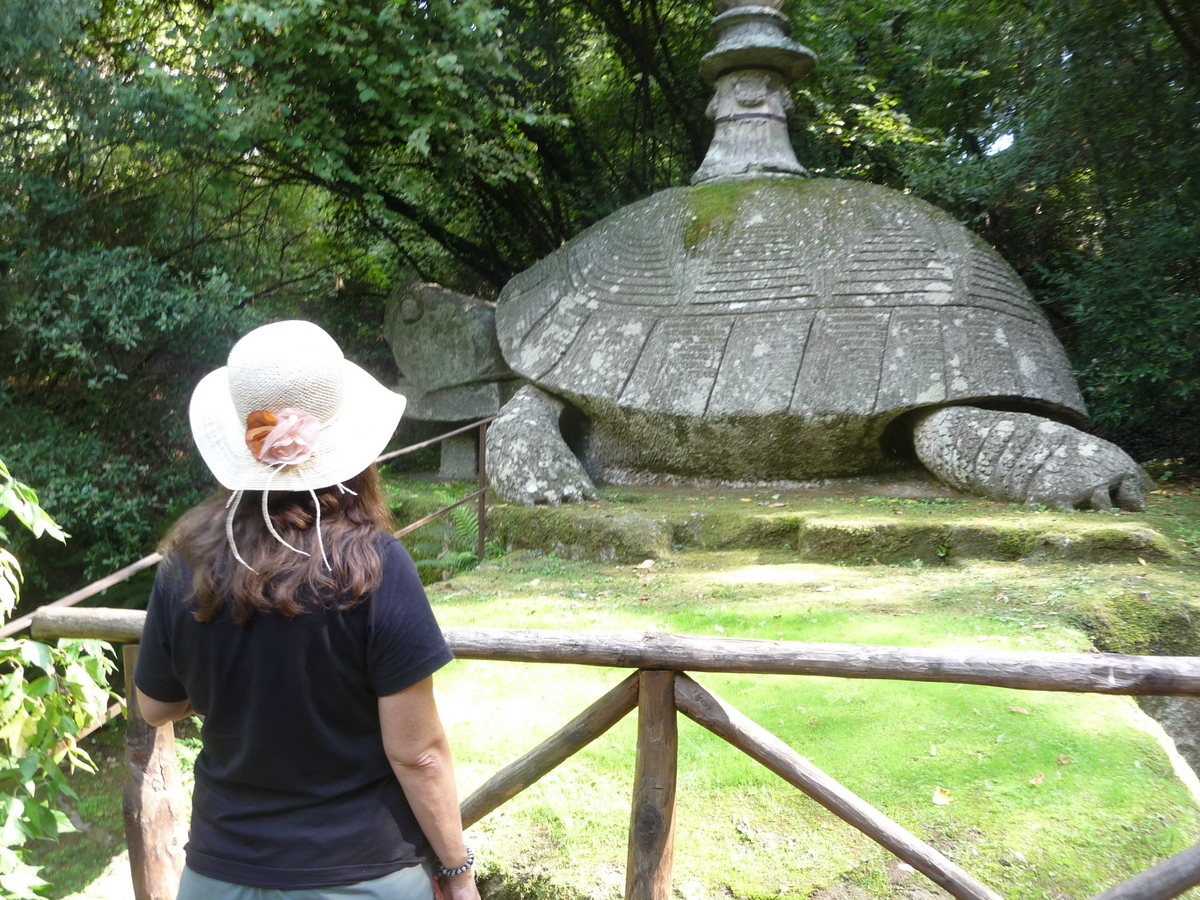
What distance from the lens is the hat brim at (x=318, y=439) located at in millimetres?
1271

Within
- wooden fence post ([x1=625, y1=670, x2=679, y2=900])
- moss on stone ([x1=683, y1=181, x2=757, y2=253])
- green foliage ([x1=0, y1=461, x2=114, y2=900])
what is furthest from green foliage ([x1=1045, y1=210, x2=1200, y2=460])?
green foliage ([x1=0, y1=461, x2=114, y2=900])

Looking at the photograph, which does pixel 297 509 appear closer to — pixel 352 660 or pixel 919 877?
pixel 352 660

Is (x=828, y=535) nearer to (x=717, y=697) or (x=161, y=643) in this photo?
(x=717, y=697)

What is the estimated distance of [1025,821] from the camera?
2.29 m

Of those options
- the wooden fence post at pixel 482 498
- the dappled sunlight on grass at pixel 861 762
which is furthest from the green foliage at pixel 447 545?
the dappled sunlight on grass at pixel 861 762

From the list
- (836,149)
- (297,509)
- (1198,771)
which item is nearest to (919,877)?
(297,509)

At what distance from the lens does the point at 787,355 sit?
5402 mm

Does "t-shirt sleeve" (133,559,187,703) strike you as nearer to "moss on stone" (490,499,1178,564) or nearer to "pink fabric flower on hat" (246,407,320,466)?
"pink fabric flower on hat" (246,407,320,466)

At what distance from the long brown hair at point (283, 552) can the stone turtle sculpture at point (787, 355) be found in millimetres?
4011

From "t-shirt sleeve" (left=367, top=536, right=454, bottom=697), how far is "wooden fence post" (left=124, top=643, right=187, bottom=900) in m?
1.39

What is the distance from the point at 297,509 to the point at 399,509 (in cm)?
473

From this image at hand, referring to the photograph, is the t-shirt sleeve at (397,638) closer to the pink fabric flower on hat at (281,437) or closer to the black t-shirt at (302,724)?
the black t-shirt at (302,724)

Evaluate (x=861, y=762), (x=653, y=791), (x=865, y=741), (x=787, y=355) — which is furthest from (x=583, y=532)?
(x=653, y=791)

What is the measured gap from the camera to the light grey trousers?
4.15 ft
